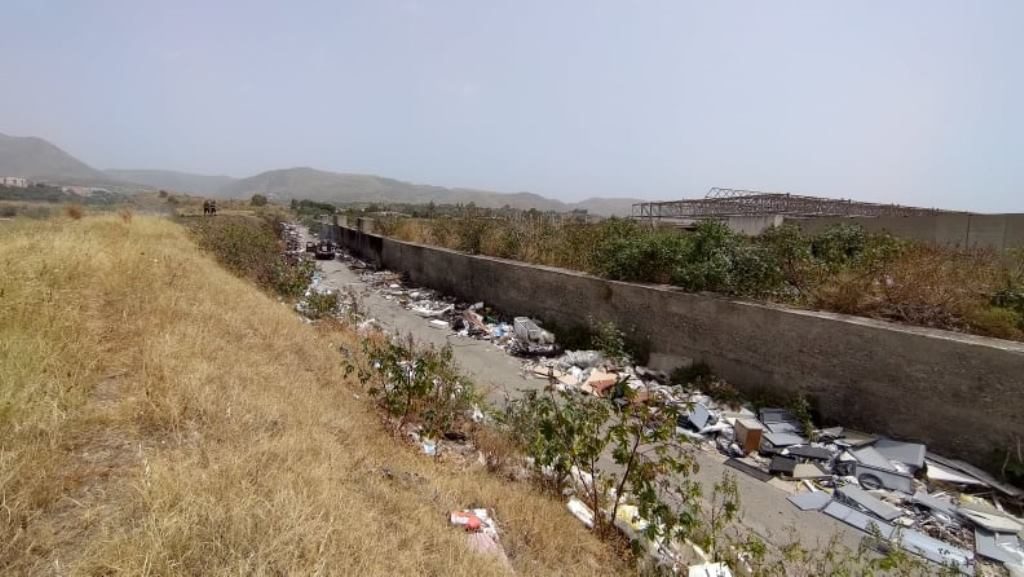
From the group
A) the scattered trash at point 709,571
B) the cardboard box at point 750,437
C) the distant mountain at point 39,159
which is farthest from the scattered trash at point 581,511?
the distant mountain at point 39,159

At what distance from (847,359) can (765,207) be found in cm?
1520

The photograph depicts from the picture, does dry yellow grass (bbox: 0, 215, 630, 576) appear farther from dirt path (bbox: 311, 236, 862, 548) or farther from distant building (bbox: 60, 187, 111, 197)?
distant building (bbox: 60, 187, 111, 197)

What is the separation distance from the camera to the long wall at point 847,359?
4.02 m

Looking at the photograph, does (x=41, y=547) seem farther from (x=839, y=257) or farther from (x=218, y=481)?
(x=839, y=257)

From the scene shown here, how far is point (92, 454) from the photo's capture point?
2301mm

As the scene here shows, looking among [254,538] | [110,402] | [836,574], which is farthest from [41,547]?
[836,574]

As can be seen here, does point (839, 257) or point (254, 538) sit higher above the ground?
point (839, 257)

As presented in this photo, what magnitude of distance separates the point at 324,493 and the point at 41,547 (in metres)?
0.95

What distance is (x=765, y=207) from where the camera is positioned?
712 inches

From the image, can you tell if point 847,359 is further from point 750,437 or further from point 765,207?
point 765,207

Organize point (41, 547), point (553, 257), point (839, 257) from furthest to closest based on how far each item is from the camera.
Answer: point (553, 257)
point (839, 257)
point (41, 547)

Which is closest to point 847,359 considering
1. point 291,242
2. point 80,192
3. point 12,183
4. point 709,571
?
point 709,571

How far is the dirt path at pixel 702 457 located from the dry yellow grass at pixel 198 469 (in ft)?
A: 5.49

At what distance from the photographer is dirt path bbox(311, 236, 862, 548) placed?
11.6 feet
